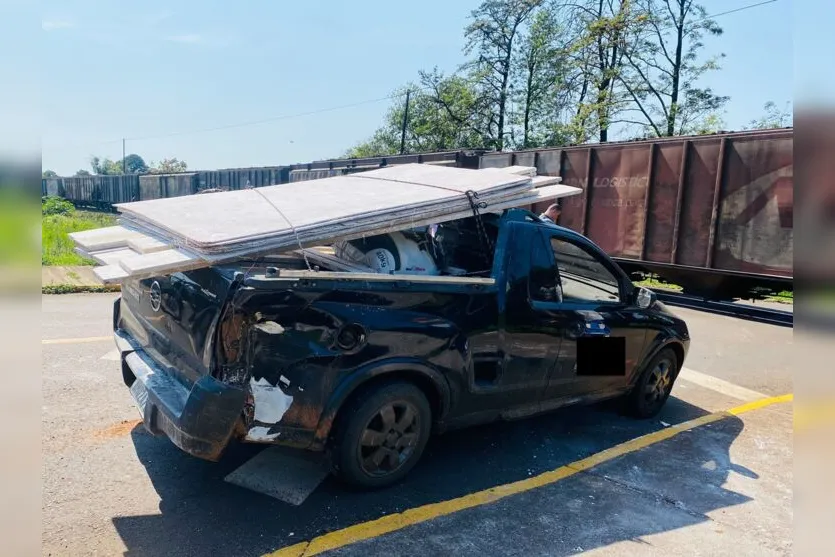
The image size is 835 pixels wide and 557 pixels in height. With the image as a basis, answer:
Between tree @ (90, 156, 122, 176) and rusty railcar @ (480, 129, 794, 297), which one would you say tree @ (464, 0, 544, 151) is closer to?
rusty railcar @ (480, 129, 794, 297)

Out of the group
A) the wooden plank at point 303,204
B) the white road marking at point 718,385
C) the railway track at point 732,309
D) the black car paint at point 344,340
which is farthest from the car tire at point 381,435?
the railway track at point 732,309

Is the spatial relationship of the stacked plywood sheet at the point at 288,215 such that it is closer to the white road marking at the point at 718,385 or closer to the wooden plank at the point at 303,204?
the wooden plank at the point at 303,204

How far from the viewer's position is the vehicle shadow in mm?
2932

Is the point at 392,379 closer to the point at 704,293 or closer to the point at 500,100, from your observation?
the point at 704,293

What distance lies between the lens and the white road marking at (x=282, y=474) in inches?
134

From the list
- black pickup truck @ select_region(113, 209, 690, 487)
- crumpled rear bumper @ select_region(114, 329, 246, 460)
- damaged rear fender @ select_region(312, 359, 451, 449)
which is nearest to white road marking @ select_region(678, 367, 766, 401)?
black pickup truck @ select_region(113, 209, 690, 487)

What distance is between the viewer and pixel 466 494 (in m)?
3.49

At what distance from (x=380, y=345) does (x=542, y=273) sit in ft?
4.62

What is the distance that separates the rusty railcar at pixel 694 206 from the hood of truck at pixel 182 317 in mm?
8522

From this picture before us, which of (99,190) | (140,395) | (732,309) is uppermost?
(99,190)

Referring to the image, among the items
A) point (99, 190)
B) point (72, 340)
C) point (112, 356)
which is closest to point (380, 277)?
point (112, 356)

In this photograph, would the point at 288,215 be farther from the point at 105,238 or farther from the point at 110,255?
the point at 105,238

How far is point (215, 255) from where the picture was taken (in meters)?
2.99

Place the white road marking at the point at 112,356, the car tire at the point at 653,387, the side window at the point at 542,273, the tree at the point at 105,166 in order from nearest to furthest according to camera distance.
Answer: the side window at the point at 542,273, the car tire at the point at 653,387, the white road marking at the point at 112,356, the tree at the point at 105,166
